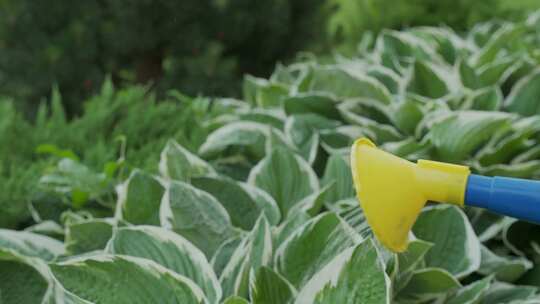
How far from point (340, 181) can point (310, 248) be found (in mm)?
364

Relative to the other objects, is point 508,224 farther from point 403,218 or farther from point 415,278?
point 403,218

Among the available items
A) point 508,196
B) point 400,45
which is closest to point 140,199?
point 508,196

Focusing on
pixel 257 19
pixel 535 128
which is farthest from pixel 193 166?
pixel 257 19

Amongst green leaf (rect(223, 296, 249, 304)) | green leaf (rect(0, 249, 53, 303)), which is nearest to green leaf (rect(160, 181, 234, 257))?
green leaf (rect(0, 249, 53, 303))

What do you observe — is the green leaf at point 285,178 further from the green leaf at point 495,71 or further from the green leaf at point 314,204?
the green leaf at point 495,71

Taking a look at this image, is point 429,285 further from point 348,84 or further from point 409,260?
point 348,84

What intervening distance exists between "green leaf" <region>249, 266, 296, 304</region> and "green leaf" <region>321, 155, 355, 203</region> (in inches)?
15.8

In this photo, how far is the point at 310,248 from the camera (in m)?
1.12

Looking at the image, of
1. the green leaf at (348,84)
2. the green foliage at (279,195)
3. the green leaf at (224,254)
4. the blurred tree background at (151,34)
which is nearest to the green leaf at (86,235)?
the green foliage at (279,195)

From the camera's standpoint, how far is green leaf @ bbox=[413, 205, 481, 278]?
1.25m

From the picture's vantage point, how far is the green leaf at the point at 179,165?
60.4 inches

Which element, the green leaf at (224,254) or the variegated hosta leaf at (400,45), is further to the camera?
the variegated hosta leaf at (400,45)

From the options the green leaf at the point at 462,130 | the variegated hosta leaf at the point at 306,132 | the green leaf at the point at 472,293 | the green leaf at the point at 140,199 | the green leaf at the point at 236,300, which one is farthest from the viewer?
the variegated hosta leaf at the point at 306,132

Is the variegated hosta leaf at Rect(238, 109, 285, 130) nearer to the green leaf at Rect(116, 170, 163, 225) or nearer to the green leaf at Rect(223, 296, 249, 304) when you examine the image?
the green leaf at Rect(116, 170, 163, 225)
